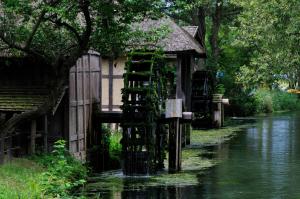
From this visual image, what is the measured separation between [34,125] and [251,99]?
29347 millimetres

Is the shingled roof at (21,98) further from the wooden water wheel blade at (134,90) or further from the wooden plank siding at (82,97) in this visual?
the wooden water wheel blade at (134,90)

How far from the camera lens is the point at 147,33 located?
667 inches

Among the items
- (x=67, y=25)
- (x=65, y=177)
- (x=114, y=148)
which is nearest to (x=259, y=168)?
(x=114, y=148)

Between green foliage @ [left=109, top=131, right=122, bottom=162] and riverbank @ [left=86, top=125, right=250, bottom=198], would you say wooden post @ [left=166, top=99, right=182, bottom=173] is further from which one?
green foliage @ [left=109, top=131, right=122, bottom=162]

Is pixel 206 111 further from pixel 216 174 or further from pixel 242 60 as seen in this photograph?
pixel 216 174

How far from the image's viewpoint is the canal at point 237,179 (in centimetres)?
1634

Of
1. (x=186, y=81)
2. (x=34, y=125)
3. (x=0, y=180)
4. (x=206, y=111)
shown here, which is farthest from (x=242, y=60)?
(x=0, y=180)

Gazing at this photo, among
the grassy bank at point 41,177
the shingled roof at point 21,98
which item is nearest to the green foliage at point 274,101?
the shingled roof at point 21,98

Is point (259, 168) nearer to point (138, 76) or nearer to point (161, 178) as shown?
point (161, 178)

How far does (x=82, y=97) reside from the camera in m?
20.2

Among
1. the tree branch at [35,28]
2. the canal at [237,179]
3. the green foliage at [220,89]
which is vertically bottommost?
the canal at [237,179]

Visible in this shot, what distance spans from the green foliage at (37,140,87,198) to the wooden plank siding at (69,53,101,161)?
4.03 ft

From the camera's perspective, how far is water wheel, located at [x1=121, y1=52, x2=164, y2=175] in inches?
759

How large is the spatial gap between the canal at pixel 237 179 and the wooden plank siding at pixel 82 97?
1.39 metres
